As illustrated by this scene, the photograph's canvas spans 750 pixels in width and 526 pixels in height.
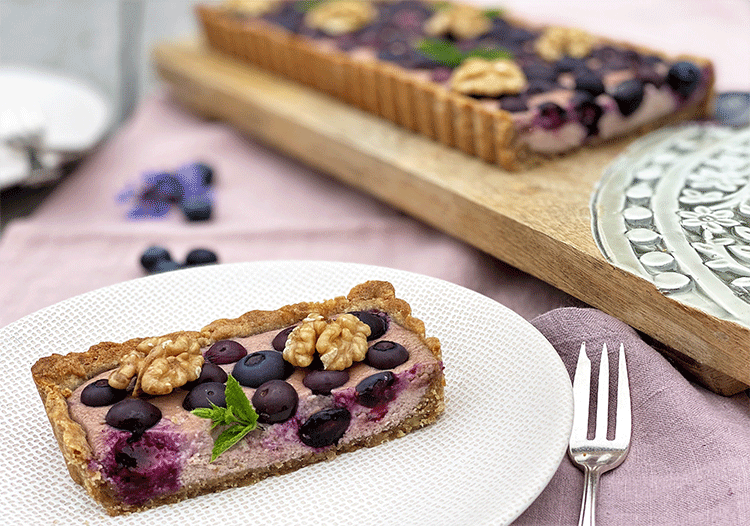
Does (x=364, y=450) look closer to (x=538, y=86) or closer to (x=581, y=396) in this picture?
(x=581, y=396)

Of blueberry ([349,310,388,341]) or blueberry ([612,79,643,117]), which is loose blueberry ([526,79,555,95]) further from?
blueberry ([349,310,388,341])

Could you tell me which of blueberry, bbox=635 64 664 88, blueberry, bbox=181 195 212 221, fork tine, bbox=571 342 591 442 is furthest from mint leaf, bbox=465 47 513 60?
fork tine, bbox=571 342 591 442

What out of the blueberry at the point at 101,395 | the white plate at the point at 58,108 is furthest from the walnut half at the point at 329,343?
the white plate at the point at 58,108

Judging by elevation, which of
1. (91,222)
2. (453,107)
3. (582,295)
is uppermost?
(453,107)

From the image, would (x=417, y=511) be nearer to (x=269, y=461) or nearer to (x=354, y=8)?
(x=269, y=461)

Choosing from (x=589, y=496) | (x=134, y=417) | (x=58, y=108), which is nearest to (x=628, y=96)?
(x=589, y=496)

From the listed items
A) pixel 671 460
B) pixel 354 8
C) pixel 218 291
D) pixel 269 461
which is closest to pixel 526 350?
pixel 671 460
